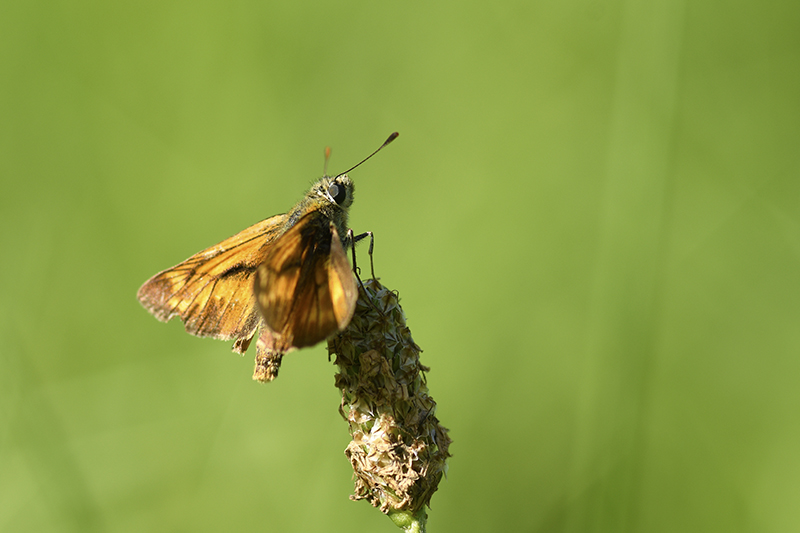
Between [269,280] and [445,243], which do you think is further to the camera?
[445,243]


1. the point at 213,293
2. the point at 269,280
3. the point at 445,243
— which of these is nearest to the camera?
the point at 269,280

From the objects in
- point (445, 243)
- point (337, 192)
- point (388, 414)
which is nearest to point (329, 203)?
point (337, 192)

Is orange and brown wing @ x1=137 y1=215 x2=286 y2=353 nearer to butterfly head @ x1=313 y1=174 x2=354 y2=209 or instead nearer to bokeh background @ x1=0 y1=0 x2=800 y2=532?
butterfly head @ x1=313 y1=174 x2=354 y2=209

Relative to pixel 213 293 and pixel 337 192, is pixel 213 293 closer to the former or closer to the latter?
pixel 213 293

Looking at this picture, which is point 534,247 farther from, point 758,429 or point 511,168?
point 758,429

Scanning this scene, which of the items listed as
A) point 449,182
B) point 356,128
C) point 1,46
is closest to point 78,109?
point 1,46
